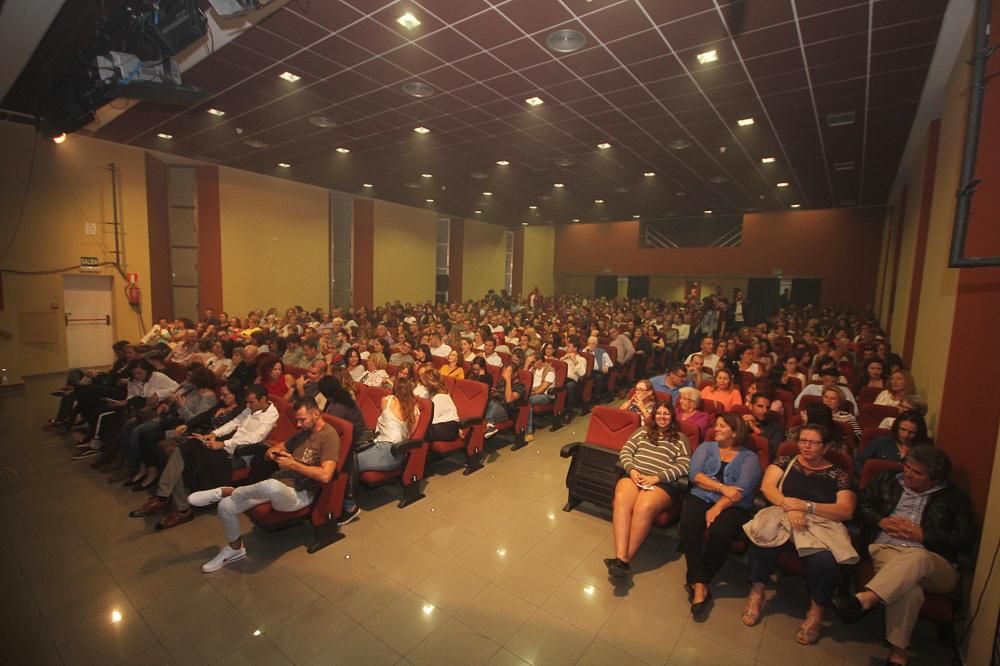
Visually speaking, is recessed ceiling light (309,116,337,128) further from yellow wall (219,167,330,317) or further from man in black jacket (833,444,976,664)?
man in black jacket (833,444,976,664)

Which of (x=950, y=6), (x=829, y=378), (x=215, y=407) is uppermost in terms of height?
(x=950, y=6)

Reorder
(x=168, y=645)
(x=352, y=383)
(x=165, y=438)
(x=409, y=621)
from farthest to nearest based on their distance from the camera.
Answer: (x=352, y=383) → (x=165, y=438) → (x=409, y=621) → (x=168, y=645)

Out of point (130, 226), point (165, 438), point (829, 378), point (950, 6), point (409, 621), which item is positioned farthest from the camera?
point (130, 226)

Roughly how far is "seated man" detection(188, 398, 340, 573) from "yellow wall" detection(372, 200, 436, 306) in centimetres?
1186

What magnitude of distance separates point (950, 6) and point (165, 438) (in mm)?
8395

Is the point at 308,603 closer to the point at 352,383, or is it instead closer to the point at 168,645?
the point at 168,645

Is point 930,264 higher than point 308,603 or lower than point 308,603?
higher

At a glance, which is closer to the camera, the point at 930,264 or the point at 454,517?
the point at 454,517

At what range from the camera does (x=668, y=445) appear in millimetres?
3646

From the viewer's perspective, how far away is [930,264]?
5133 mm

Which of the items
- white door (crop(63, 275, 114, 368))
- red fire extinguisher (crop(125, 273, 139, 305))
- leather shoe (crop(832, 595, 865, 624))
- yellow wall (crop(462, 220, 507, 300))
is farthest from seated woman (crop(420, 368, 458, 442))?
yellow wall (crop(462, 220, 507, 300))

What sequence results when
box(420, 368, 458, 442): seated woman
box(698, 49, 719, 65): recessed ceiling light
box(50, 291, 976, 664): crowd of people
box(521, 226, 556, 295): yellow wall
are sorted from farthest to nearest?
box(521, 226, 556, 295): yellow wall
box(698, 49, 719, 65): recessed ceiling light
box(420, 368, 458, 442): seated woman
box(50, 291, 976, 664): crowd of people

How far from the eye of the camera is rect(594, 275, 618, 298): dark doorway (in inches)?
801

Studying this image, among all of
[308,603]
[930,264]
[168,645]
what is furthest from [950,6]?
[168,645]
